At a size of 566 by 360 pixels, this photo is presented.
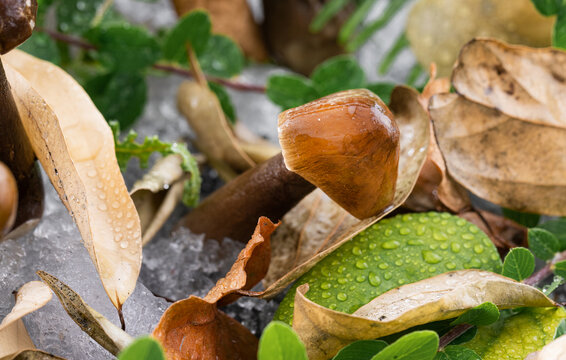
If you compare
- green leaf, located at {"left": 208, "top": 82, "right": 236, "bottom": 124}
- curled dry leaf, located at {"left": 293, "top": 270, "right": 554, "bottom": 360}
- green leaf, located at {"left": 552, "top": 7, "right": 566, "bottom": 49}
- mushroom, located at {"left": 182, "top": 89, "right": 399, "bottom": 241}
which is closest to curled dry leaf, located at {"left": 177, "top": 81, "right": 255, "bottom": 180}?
green leaf, located at {"left": 208, "top": 82, "right": 236, "bottom": 124}

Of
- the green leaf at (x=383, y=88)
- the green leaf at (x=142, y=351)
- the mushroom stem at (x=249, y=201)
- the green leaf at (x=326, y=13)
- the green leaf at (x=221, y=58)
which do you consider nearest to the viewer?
the green leaf at (x=142, y=351)

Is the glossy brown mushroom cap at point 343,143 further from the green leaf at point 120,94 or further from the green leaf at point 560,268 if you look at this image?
the green leaf at point 120,94

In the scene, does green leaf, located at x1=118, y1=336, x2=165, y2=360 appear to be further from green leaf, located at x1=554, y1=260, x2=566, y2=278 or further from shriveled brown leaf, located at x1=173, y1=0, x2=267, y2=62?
shriveled brown leaf, located at x1=173, y1=0, x2=267, y2=62

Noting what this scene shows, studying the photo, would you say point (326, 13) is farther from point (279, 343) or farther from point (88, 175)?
point (279, 343)

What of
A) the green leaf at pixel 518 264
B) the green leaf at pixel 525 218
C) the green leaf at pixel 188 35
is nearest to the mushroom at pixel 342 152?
the green leaf at pixel 518 264

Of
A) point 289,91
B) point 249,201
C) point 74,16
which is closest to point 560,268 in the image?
point 249,201

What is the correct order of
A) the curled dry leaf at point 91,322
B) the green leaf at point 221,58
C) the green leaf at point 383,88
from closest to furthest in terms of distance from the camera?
the curled dry leaf at point 91,322 → the green leaf at point 383,88 → the green leaf at point 221,58

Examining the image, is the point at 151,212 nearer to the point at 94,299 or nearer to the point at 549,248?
the point at 94,299
